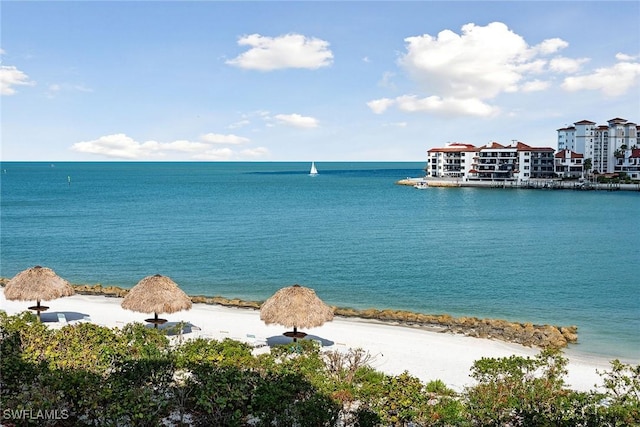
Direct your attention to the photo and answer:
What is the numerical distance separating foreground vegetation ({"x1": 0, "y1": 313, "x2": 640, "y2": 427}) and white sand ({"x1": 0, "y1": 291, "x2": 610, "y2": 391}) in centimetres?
399

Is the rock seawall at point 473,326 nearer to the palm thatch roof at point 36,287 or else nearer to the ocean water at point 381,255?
the ocean water at point 381,255

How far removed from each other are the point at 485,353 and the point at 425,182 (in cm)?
11355

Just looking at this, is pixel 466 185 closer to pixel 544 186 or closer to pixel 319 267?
pixel 544 186

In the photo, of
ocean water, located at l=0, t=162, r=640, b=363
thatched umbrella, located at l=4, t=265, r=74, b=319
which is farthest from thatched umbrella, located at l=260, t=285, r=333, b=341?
ocean water, located at l=0, t=162, r=640, b=363

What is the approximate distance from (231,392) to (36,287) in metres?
12.4

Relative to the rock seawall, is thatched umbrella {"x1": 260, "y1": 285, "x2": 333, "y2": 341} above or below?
above

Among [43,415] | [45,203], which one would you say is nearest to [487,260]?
[43,415]

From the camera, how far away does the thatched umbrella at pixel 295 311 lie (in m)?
15.9

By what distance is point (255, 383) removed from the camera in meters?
10.4

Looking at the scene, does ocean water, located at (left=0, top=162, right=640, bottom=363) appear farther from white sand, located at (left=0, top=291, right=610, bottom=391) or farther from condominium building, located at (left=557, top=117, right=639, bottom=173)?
condominium building, located at (left=557, top=117, right=639, bottom=173)

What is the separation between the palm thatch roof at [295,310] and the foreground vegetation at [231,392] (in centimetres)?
378

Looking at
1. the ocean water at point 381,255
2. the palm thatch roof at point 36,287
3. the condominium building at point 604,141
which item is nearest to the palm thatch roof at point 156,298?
the palm thatch roof at point 36,287

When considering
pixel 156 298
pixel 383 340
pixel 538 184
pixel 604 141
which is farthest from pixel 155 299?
pixel 604 141

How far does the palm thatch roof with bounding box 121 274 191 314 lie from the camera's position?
17.3m
